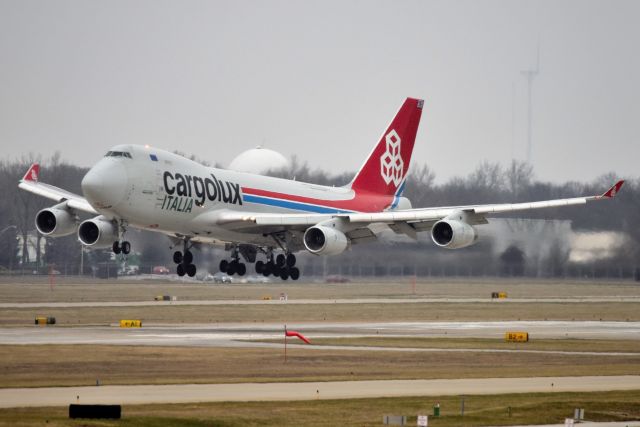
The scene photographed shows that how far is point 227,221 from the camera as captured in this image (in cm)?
6119

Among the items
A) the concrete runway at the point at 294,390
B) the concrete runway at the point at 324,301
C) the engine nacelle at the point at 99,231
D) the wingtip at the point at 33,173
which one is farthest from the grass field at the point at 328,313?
the concrete runway at the point at 294,390

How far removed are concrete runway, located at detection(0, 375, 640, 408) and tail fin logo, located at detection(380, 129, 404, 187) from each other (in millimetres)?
32289

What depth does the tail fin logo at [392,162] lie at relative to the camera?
73062mm

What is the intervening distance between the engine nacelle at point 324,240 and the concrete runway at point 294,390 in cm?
2150

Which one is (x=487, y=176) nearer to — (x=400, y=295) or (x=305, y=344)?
(x=400, y=295)

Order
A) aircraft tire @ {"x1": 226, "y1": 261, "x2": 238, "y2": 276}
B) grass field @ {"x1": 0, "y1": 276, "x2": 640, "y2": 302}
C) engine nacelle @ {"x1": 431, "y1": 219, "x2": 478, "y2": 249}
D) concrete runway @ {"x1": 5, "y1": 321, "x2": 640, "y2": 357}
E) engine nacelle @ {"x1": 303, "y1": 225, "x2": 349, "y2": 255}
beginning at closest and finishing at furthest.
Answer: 1. concrete runway @ {"x1": 5, "y1": 321, "x2": 640, "y2": 357}
2. engine nacelle @ {"x1": 431, "y1": 219, "x2": 478, "y2": 249}
3. engine nacelle @ {"x1": 303, "y1": 225, "x2": 349, "y2": 255}
4. aircraft tire @ {"x1": 226, "y1": 261, "x2": 238, "y2": 276}
5. grass field @ {"x1": 0, "y1": 276, "x2": 640, "y2": 302}

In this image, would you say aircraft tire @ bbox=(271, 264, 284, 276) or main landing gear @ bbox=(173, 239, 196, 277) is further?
aircraft tire @ bbox=(271, 264, 284, 276)

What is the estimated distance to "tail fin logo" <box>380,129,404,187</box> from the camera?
240 ft

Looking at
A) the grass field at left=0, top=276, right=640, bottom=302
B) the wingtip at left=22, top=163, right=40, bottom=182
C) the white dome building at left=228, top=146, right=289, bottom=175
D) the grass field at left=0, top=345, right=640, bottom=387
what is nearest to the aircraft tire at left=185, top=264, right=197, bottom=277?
the wingtip at left=22, top=163, right=40, bottom=182

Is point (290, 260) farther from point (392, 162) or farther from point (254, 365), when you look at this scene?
point (254, 365)

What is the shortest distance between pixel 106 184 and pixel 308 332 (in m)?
14.0

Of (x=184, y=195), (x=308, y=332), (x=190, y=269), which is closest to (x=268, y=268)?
(x=190, y=269)

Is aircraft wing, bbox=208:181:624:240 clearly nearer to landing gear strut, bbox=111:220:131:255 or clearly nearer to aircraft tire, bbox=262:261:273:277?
aircraft tire, bbox=262:261:273:277

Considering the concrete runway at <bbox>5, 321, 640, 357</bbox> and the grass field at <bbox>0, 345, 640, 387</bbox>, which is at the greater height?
the concrete runway at <bbox>5, 321, 640, 357</bbox>
